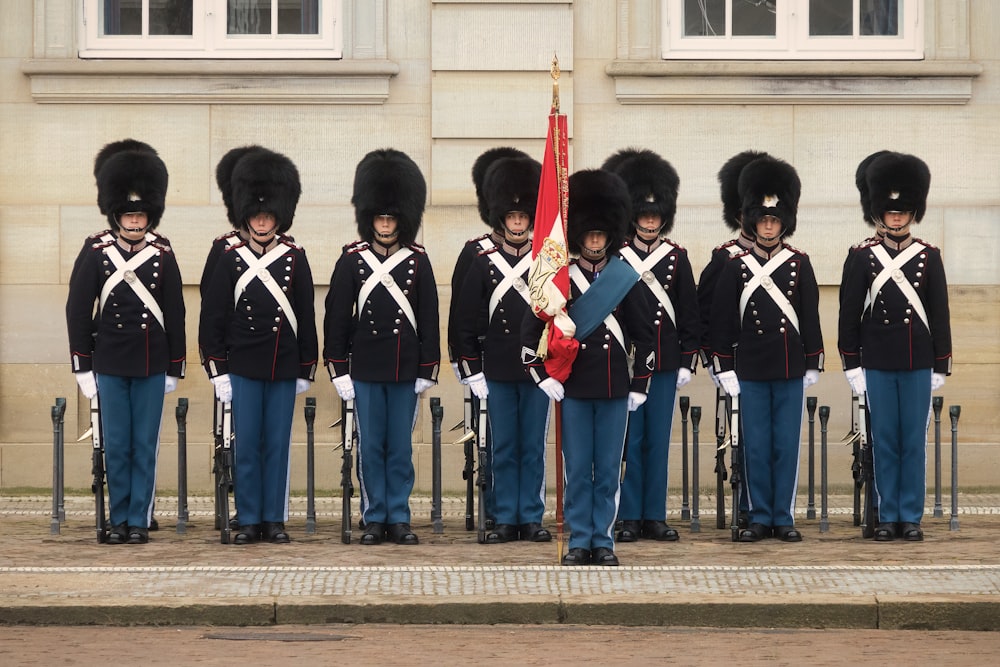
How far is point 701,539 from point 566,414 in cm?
145

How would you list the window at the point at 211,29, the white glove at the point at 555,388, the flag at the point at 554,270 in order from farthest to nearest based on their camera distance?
the window at the point at 211,29 < the white glove at the point at 555,388 < the flag at the point at 554,270

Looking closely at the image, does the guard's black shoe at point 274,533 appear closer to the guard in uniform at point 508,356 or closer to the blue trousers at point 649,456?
the guard in uniform at point 508,356

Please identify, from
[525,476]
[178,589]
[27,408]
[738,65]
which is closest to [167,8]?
[27,408]

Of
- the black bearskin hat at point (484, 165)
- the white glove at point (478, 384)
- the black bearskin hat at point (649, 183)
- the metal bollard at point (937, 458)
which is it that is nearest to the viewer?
the white glove at point (478, 384)

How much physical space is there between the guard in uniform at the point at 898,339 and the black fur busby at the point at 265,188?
2950 mm

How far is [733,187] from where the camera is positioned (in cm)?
1041

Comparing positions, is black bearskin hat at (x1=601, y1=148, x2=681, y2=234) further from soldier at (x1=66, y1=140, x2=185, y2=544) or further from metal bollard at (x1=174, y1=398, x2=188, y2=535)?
metal bollard at (x1=174, y1=398, x2=188, y2=535)

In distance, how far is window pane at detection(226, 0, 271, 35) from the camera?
12406mm

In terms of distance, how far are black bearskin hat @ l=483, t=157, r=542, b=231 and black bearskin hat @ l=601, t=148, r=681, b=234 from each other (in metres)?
0.52

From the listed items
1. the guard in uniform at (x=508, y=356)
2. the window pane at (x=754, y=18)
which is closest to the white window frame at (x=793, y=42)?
the window pane at (x=754, y=18)

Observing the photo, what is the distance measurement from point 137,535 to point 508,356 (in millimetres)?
2114

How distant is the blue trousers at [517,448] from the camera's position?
9633mm

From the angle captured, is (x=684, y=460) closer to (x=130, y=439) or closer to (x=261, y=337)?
(x=261, y=337)

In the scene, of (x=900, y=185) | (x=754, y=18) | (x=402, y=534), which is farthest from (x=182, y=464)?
(x=754, y=18)
